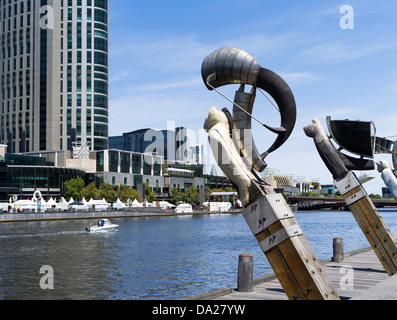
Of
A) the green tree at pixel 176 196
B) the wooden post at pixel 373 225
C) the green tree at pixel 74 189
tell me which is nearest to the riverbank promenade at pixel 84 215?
the green tree at pixel 74 189

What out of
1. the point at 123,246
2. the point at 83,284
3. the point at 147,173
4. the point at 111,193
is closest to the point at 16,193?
the point at 111,193

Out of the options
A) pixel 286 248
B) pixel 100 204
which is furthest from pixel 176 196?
pixel 286 248

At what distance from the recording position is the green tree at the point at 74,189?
142625mm

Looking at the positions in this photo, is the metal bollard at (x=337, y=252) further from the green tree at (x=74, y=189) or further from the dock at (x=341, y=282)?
the green tree at (x=74, y=189)

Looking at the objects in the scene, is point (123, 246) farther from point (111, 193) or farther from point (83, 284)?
point (111, 193)

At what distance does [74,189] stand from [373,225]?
434 feet

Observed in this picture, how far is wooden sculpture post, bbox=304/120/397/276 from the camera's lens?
14.8m

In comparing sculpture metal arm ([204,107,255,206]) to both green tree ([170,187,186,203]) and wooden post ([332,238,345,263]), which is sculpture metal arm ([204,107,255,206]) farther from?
green tree ([170,187,186,203])

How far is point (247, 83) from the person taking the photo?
10578 mm

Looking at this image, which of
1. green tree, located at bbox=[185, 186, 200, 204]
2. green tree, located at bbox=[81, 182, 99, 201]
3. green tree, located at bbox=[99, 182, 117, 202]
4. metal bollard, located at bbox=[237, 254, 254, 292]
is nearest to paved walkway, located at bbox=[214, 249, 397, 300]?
metal bollard, located at bbox=[237, 254, 254, 292]

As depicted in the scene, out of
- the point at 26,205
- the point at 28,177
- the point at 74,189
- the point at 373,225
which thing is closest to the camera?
the point at 373,225

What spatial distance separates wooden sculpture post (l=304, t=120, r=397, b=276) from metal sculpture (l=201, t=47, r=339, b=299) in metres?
4.75

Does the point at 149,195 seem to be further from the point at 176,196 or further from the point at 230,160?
the point at 230,160
